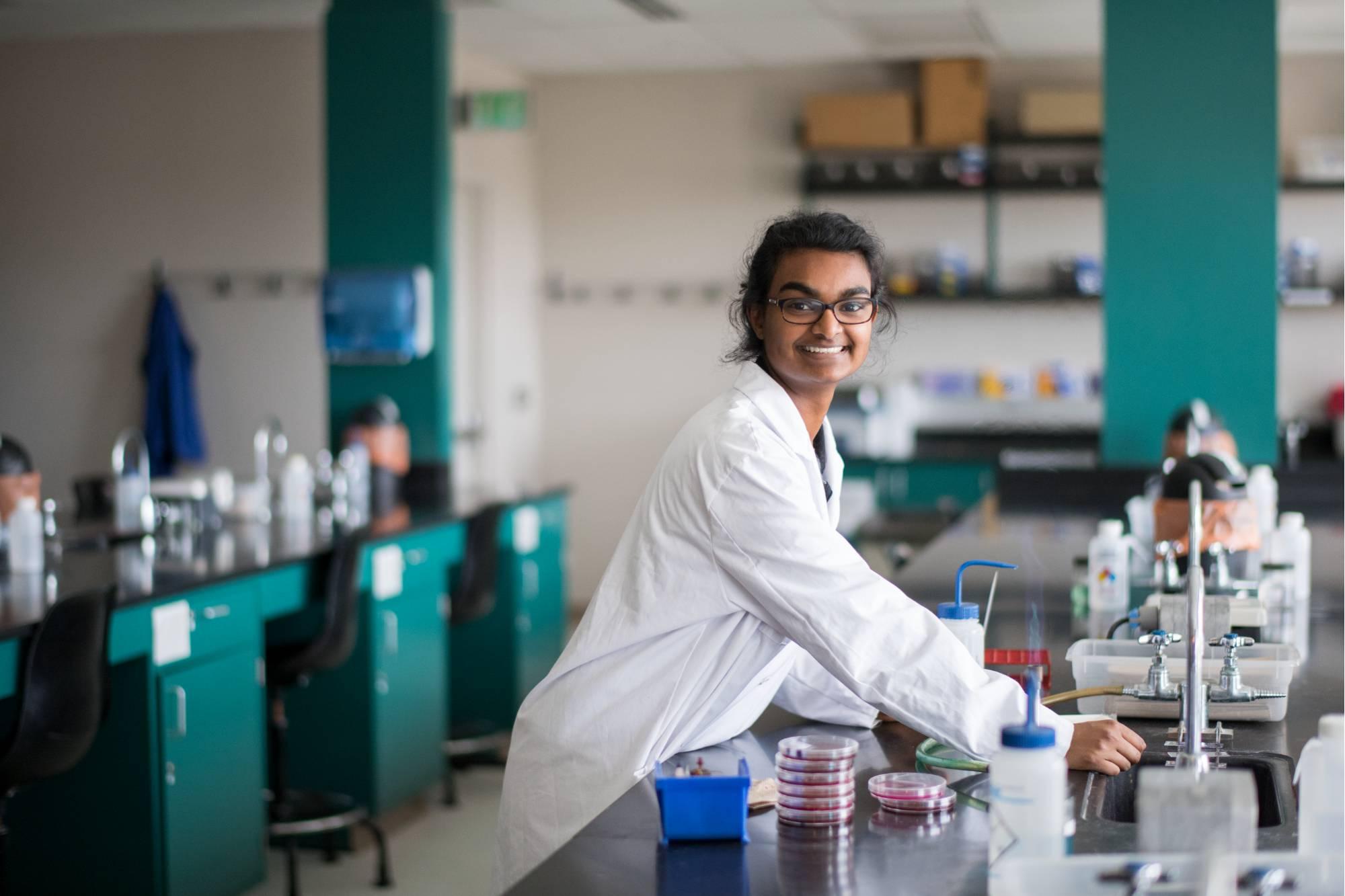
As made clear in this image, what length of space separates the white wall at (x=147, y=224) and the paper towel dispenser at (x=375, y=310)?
4.98ft

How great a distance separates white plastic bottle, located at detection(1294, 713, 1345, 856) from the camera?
1.38 metres

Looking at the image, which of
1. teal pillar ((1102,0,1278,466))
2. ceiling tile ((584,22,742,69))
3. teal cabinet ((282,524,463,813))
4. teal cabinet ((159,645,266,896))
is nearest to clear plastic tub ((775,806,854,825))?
teal cabinet ((159,645,266,896))

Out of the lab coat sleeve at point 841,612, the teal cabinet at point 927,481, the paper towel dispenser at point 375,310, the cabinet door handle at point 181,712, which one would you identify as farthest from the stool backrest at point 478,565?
the lab coat sleeve at point 841,612

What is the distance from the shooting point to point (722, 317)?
27.6ft

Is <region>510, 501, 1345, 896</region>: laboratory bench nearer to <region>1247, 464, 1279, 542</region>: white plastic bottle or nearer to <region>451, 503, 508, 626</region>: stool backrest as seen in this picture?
<region>1247, 464, 1279, 542</region>: white plastic bottle

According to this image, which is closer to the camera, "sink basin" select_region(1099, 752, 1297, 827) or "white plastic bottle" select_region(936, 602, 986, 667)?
"sink basin" select_region(1099, 752, 1297, 827)

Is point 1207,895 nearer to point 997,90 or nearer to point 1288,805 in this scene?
point 1288,805

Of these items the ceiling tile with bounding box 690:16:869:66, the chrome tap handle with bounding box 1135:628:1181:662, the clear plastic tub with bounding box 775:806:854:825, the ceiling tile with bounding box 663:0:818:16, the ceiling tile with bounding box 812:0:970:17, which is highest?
the ceiling tile with bounding box 690:16:869:66

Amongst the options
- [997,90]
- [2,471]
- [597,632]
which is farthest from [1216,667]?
[997,90]

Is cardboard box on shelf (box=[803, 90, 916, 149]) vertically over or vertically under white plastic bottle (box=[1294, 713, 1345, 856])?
over

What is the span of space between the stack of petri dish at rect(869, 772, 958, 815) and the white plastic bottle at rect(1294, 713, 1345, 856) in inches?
15.4

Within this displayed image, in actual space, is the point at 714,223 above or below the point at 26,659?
above

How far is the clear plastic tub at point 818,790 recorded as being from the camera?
1.62 metres

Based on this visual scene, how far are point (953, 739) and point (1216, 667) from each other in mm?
650
